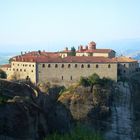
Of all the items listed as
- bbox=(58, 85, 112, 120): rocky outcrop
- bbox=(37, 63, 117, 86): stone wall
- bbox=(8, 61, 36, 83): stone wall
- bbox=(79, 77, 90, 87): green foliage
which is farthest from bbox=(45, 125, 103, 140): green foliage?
bbox=(8, 61, 36, 83): stone wall

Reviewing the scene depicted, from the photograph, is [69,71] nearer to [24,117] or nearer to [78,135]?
[78,135]

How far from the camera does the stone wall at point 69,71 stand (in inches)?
3191

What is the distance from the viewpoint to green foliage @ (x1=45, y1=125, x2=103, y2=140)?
48.1 meters

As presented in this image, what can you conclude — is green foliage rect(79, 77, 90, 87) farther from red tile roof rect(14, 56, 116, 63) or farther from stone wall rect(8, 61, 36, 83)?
stone wall rect(8, 61, 36, 83)

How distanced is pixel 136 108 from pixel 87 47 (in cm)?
2997

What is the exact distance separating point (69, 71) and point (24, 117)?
40207mm

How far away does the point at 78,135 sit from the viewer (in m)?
55.9

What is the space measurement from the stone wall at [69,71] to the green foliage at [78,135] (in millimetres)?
18160

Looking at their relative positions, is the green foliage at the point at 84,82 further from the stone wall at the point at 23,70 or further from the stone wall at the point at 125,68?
the stone wall at the point at 125,68

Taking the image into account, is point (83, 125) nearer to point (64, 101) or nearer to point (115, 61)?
point (64, 101)

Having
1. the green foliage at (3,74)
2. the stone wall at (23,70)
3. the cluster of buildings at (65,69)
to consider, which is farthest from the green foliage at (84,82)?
the green foliage at (3,74)

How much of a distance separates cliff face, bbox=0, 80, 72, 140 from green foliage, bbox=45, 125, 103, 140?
778 millimetres

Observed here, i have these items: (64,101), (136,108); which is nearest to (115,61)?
(136,108)

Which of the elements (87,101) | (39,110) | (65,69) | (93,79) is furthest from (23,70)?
(39,110)
